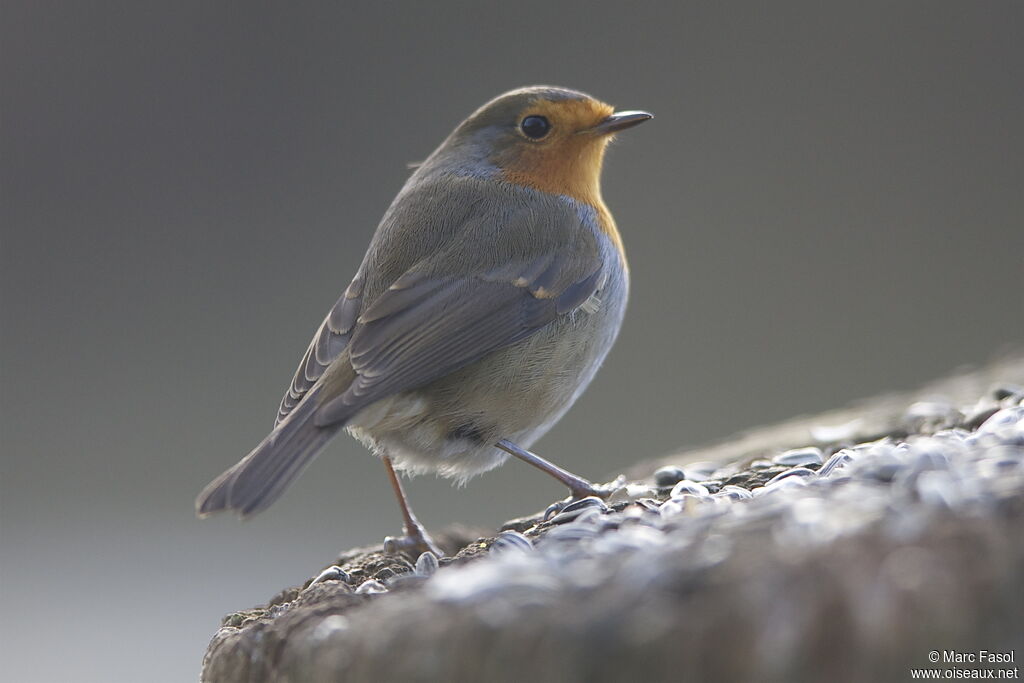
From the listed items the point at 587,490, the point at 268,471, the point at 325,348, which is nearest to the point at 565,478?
the point at 587,490

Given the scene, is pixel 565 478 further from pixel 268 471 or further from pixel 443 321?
pixel 268 471

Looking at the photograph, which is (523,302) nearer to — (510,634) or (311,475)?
(510,634)

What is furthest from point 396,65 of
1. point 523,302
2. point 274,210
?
point 523,302

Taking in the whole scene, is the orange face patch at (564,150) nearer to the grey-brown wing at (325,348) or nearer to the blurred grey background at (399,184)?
the grey-brown wing at (325,348)

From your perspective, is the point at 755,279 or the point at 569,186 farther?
the point at 755,279

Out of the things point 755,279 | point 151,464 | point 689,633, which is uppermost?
point 755,279

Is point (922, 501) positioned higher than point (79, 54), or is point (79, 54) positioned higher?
point (79, 54)
